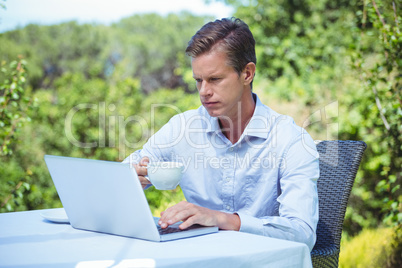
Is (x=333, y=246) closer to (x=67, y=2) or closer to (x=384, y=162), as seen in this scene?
(x=384, y=162)

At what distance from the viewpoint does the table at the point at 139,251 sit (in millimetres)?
1091

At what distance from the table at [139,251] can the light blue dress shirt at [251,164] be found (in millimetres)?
383

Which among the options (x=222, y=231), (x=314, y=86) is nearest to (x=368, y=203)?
(x=314, y=86)

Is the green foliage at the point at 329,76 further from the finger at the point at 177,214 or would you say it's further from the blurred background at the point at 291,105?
the finger at the point at 177,214

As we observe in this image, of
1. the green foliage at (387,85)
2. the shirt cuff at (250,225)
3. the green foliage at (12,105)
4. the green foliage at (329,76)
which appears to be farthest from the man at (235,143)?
the green foliage at (329,76)

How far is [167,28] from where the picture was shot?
15820mm

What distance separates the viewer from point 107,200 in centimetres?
129

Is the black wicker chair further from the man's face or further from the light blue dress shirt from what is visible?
the man's face

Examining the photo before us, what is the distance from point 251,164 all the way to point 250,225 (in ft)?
1.58

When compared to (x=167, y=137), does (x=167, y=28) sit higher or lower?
higher

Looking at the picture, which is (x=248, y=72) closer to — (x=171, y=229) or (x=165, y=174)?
(x=165, y=174)

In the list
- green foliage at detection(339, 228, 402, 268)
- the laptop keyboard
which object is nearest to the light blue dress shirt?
the laptop keyboard

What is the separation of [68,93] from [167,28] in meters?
9.50

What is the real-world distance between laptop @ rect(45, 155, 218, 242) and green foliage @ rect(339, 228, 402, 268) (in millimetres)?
2472
